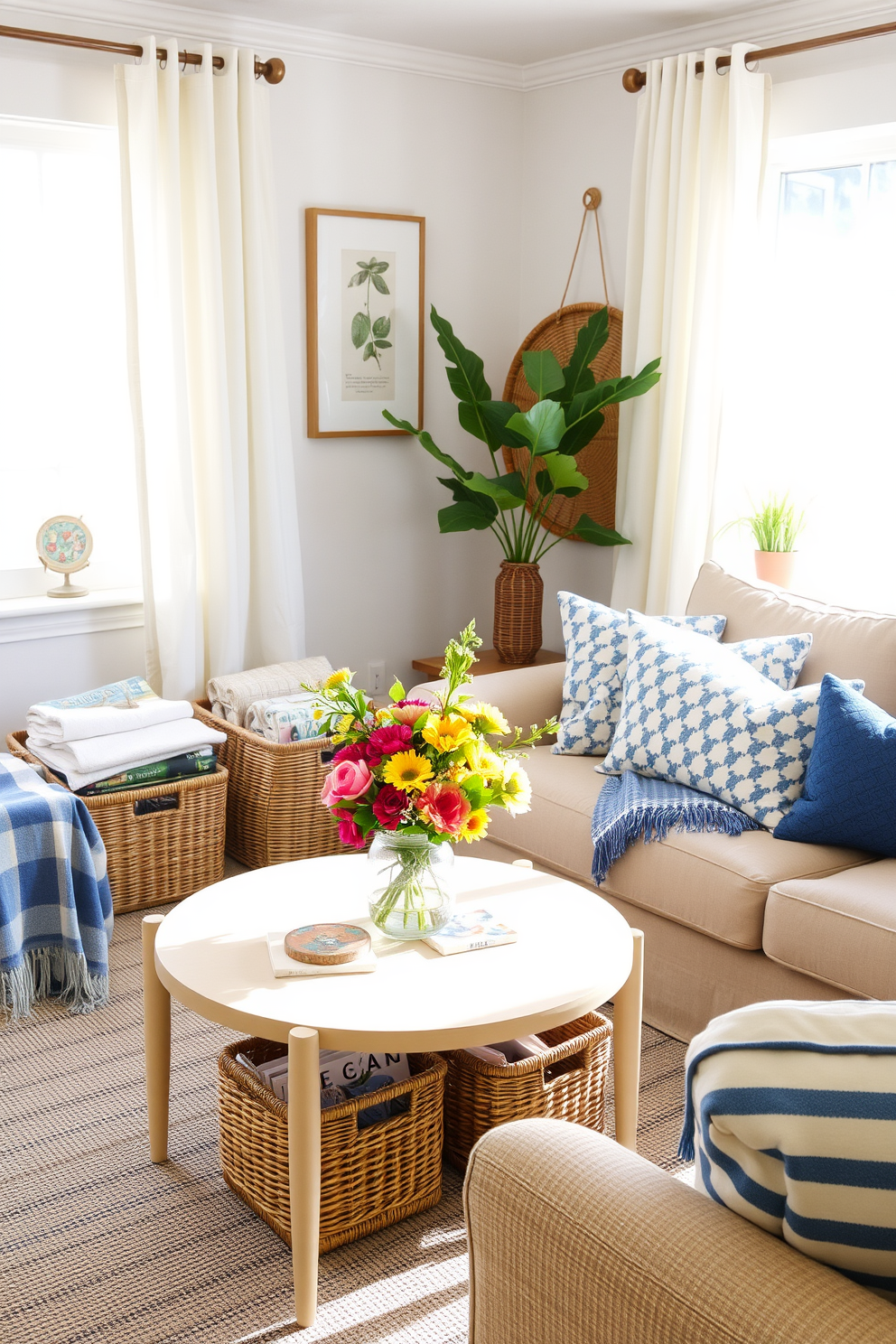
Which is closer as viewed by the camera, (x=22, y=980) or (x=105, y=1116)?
(x=105, y=1116)

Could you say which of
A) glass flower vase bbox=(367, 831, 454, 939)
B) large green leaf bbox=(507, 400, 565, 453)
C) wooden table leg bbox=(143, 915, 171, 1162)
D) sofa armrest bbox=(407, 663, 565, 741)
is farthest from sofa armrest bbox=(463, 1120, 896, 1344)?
large green leaf bbox=(507, 400, 565, 453)

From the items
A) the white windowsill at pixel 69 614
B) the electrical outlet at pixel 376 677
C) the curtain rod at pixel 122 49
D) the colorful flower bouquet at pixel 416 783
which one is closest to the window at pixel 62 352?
the white windowsill at pixel 69 614

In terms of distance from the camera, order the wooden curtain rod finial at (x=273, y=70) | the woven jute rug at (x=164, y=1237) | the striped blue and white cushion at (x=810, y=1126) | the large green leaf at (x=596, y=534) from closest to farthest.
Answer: the striped blue and white cushion at (x=810, y=1126), the woven jute rug at (x=164, y=1237), the wooden curtain rod finial at (x=273, y=70), the large green leaf at (x=596, y=534)

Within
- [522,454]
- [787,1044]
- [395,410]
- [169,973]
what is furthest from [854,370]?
[787,1044]

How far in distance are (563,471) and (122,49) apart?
1727 mm

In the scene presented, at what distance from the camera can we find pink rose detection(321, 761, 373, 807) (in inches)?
75.7

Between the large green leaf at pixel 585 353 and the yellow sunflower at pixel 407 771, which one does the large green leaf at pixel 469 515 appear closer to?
the large green leaf at pixel 585 353

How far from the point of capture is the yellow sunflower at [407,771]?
6.20 feet

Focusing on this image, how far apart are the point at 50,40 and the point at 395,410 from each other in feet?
5.05

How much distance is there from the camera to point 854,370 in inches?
144

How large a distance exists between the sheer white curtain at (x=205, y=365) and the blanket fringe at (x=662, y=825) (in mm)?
1610

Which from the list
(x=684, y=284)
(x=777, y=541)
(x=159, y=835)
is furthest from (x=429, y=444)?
(x=159, y=835)

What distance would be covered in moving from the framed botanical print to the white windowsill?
863mm

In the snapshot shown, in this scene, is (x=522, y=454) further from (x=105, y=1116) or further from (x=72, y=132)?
(x=105, y=1116)
